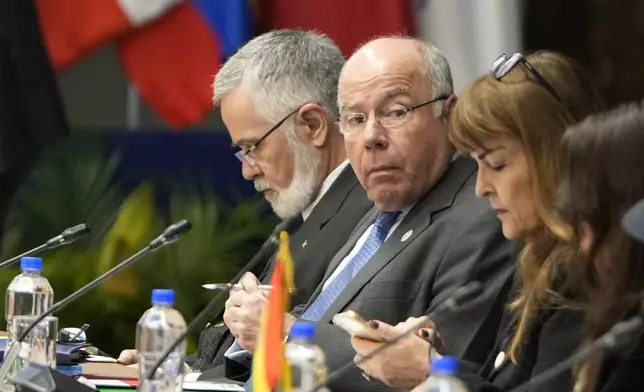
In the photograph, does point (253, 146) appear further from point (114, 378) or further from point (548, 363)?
point (548, 363)

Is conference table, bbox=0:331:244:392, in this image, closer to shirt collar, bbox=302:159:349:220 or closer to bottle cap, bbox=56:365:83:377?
bottle cap, bbox=56:365:83:377

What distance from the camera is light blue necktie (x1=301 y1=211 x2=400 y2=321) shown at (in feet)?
13.0

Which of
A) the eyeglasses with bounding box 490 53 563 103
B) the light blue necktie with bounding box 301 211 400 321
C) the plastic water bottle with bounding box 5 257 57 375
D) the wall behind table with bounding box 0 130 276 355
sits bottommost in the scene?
the wall behind table with bounding box 0 130 276 355

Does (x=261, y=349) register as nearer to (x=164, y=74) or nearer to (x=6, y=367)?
(x=6, y=367)

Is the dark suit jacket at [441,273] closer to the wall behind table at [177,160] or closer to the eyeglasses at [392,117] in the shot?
the eyeglasses at [392,117]

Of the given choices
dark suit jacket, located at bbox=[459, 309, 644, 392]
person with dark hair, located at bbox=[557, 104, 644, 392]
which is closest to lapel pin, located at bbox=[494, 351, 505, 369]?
dark suit jacket, located at bbox=[459, 309, 644, 392]

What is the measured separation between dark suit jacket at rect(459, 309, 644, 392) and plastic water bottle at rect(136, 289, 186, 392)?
65 centimetres

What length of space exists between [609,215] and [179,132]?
4383mm

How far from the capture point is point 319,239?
14.5 feet

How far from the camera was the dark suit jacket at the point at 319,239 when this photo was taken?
4340mm

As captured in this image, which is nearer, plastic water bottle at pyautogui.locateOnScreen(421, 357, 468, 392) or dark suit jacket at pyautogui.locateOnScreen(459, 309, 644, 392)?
plastic water bottle at pyautogui.locateOnScreen(421, 357, 468, 392)

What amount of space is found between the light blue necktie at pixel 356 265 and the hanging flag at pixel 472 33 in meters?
2.49

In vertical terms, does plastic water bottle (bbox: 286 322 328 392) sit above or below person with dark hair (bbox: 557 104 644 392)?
below

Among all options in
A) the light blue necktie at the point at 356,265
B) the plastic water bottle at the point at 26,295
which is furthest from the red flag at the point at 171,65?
the light blue necktie at the point at 356,265
